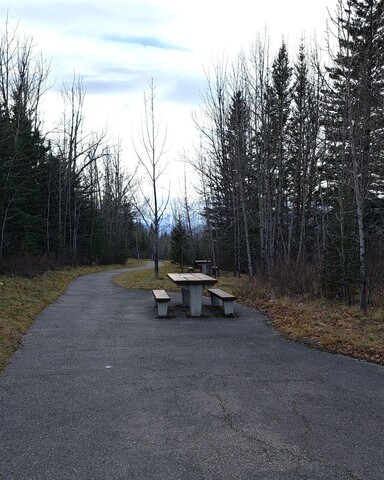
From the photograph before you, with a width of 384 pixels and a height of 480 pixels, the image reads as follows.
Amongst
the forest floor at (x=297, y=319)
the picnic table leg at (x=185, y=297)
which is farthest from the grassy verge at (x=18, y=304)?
the picnic table leg at (x=185, y=297)

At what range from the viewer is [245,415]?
3.49 metres

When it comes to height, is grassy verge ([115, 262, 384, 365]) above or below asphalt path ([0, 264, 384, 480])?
above

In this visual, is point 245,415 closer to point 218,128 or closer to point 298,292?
point 298,292

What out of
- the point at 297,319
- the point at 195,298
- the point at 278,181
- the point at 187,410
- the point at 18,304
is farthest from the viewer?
the point at 278,181

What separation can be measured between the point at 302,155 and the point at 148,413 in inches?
682

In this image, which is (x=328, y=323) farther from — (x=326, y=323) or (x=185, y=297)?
(x=185, y=297)

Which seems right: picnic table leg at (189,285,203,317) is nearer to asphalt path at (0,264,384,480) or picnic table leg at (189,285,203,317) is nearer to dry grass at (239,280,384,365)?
dry grass at (239,280,384,365)

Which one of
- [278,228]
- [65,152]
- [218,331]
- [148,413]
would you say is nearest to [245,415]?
[148,413]

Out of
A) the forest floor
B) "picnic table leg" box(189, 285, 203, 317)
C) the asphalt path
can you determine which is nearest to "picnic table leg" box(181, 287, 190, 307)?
"picnic table leg" box(189, 285, 203, 317)

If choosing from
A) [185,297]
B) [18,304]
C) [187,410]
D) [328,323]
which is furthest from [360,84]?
[18,304]

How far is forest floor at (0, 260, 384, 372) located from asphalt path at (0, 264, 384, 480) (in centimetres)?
33

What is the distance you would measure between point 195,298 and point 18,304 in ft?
13.7

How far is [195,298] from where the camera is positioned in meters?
8.40

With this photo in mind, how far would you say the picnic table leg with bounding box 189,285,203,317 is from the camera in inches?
328
